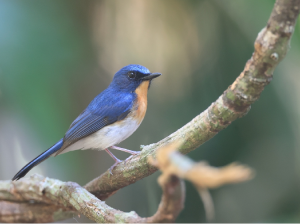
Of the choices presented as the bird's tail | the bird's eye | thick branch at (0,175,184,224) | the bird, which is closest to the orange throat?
the bird

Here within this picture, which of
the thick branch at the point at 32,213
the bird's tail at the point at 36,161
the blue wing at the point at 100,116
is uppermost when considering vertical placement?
the blue wing at the point at 100,116

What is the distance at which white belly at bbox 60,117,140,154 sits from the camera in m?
2.81

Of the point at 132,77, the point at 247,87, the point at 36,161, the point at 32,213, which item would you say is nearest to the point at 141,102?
the point at 132,77

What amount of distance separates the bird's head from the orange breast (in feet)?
0.10

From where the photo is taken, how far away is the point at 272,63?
128cm

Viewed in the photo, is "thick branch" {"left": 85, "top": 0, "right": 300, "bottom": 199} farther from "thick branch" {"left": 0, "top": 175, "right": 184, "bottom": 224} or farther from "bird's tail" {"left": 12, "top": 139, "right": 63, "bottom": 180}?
"bird's tail" {"left": 12, "top": 139, "right": 63, "bottom": 180}

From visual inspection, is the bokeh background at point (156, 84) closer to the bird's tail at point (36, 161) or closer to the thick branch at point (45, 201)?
the thick branch at point (45, 201)

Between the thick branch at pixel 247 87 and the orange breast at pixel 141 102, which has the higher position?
the orange breast at pixel 141 102

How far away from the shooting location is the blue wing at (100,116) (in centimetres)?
283

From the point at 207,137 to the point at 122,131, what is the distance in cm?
121

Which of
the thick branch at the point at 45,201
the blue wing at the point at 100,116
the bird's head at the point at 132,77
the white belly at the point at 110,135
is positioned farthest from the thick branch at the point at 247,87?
the bird's head at the point at 132,77

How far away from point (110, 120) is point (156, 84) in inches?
52.8

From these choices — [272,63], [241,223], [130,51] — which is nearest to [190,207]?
[241,223]

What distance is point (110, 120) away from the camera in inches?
112
